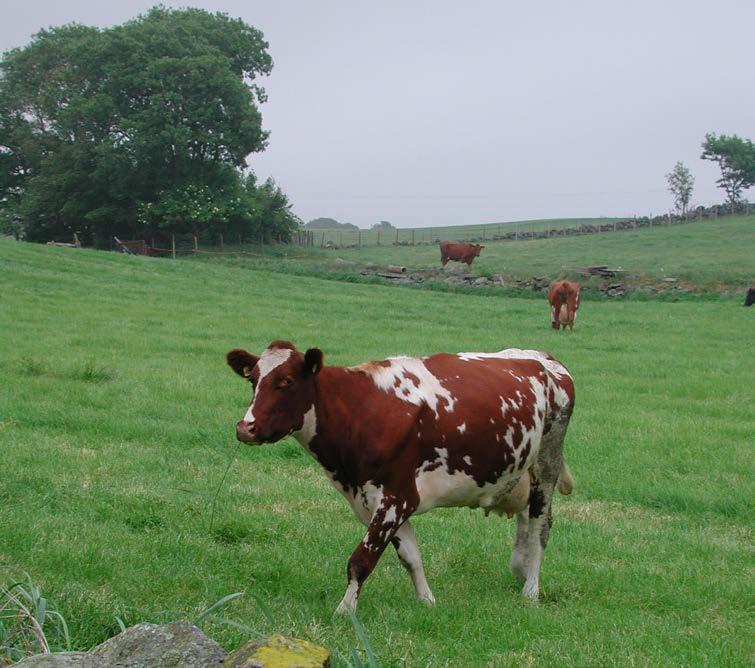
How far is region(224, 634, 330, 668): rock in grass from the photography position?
3808mm

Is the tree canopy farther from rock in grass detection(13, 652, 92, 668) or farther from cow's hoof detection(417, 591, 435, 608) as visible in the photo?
rock in grass detection(13, 652, 92, 668)

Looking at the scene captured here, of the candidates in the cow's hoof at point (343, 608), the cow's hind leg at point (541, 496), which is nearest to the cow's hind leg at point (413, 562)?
the cow's hoof at point (343, 608)

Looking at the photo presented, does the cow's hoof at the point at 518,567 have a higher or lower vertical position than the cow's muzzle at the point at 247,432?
lower

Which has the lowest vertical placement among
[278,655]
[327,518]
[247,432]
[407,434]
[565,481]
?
[327,518]

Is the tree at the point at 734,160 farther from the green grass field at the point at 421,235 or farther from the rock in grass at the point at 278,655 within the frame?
the rock in grass at the point at 278,655

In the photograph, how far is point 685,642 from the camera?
20.3 feet

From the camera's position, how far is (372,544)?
266 inches

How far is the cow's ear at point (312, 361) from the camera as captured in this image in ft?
22.6

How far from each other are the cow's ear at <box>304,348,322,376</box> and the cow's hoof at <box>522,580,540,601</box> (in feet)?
8.67

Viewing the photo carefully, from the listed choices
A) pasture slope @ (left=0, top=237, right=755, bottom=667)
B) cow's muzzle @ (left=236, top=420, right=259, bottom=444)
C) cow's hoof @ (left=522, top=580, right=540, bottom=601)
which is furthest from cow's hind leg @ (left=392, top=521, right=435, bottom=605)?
cow's muzzle @ (left=236, top=420, right=259, bottom=444)

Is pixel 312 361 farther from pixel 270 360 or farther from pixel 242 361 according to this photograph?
pixel 242 361

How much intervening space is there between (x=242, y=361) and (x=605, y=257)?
203 feet

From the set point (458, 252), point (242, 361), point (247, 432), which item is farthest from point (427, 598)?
point (458, 252)

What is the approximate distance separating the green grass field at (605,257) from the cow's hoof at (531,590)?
43395 mm
